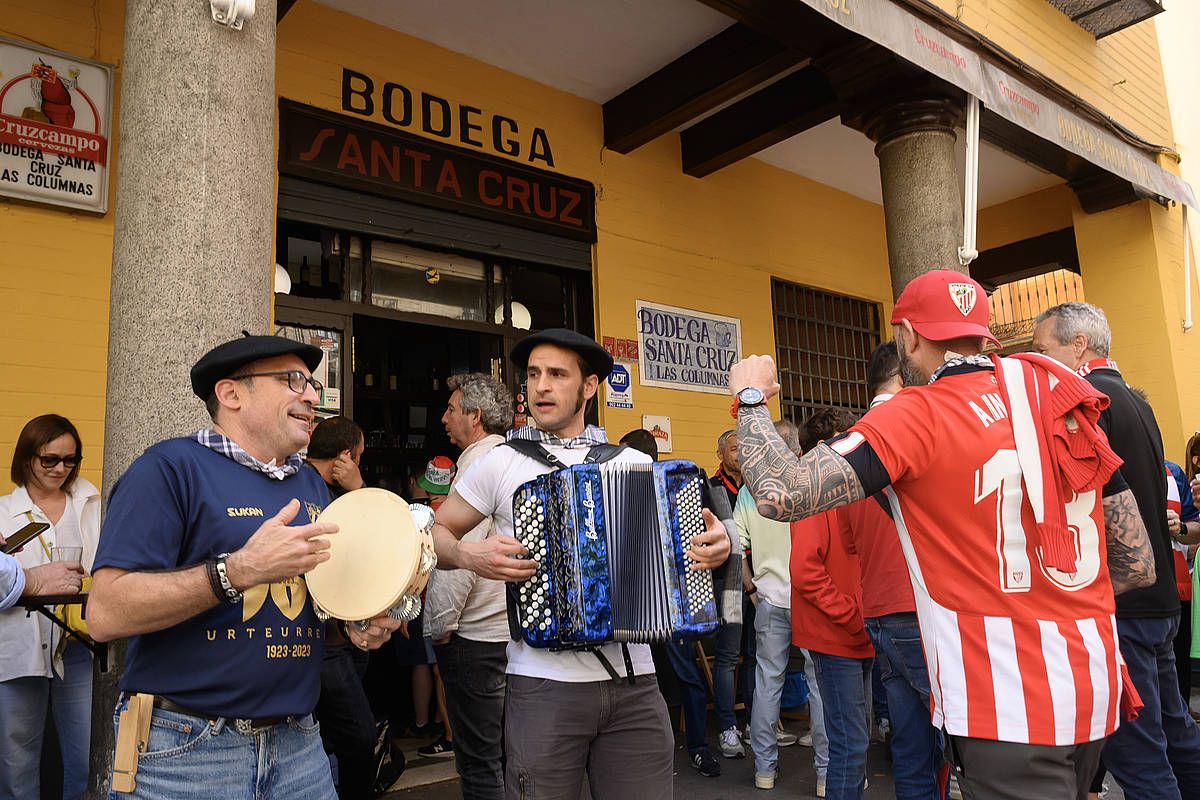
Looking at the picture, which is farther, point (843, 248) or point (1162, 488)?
point (843, 248)

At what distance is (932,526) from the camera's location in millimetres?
2297

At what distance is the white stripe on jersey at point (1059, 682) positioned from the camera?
2.13 m

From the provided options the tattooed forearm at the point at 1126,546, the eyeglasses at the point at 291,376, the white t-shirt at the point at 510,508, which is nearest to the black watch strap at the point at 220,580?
the eyeglasses at the point at 291,376

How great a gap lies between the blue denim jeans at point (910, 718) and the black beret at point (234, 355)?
2679 mm

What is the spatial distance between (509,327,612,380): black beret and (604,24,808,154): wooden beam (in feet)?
15.2

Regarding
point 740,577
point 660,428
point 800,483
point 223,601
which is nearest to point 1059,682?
point 800,483

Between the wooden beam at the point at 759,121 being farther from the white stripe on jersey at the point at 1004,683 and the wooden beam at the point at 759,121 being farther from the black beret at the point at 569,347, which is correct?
the white stripe on jersey at the point at 1004,683

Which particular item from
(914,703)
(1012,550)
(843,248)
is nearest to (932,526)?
(1012,550)

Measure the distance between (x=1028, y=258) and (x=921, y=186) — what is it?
16.7 ft

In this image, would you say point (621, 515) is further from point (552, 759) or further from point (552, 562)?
point (552, 759)

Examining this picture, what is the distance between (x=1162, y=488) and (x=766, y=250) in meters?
6.39

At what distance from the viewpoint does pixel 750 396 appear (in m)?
2.46

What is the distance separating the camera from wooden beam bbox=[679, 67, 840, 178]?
770cm

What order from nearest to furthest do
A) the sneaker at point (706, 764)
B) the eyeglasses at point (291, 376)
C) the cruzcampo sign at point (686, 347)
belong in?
the eyeglasses at point (291, 376)
the sneaker at point (706, 764)
the cruzcampo sign at point (686, 347)
